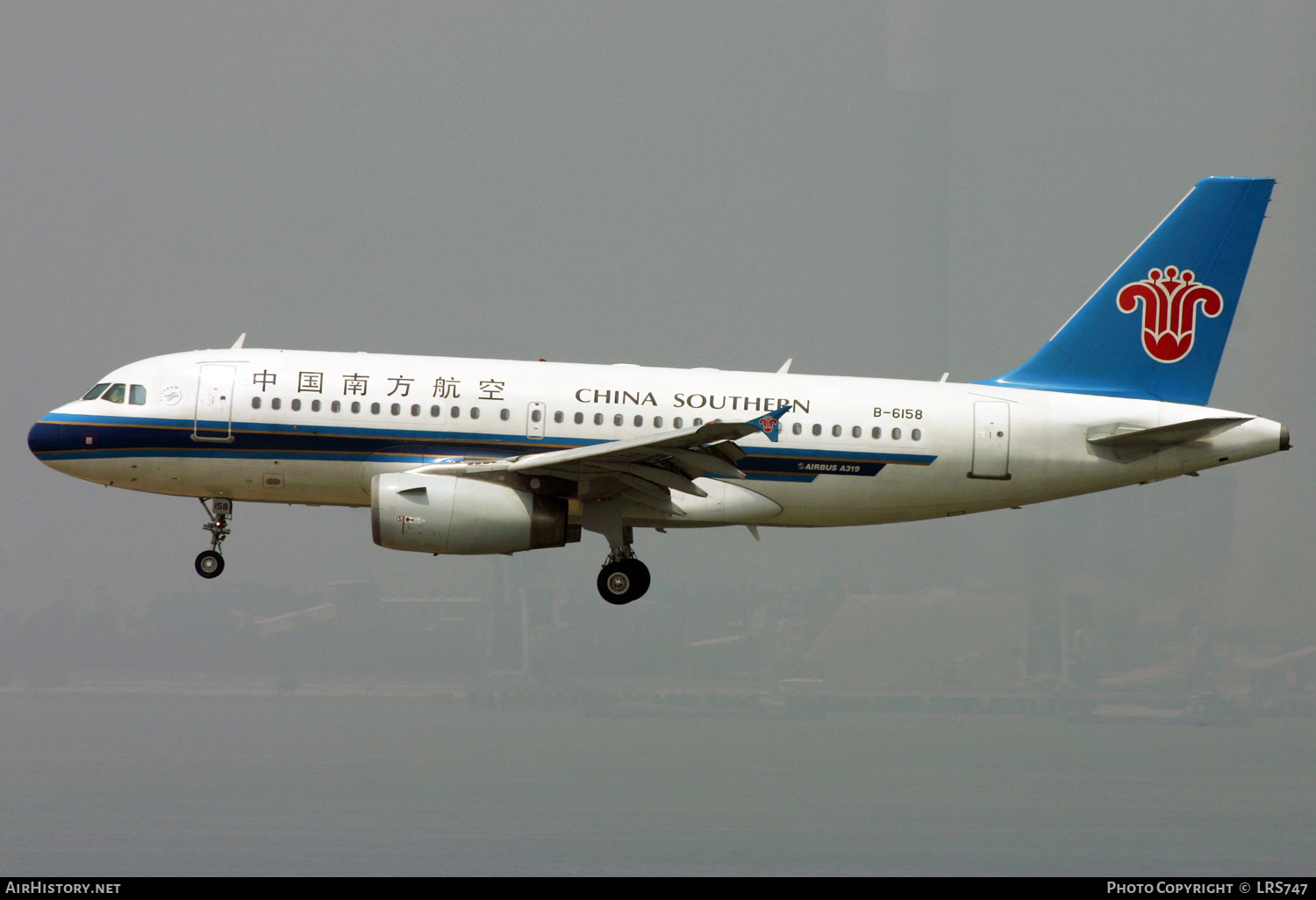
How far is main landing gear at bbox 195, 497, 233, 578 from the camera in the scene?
25.1 meters

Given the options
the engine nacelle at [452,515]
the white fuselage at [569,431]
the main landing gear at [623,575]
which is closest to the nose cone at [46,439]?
the white fuselage at [569,431]

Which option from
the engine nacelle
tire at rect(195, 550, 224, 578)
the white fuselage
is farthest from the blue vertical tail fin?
tire at rect(195, 550, 224, 578)

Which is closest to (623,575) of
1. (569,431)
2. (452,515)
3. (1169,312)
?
(569,431)

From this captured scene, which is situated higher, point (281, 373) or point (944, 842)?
point (281, 373)

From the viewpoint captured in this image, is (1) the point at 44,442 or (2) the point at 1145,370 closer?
(1) the point at 44,442

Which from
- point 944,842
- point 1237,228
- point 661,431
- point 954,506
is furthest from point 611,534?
point 944,842

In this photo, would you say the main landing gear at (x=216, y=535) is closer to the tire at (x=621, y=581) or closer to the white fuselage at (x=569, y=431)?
the white fuselage at (x=569, y=431)

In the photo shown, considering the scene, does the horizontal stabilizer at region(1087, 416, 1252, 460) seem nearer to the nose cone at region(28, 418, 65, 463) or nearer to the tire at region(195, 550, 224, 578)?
the tire at region(195, 550, 224, 578)

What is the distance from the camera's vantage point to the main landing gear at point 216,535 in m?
25.1
